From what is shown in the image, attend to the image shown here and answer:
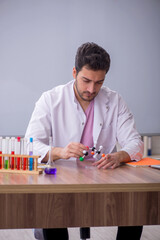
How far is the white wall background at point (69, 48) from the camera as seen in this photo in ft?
12.9

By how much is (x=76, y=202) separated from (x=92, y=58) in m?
0.95

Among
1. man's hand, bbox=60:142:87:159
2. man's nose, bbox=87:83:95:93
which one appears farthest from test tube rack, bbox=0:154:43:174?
man's nose, bbox=87:83:95:93

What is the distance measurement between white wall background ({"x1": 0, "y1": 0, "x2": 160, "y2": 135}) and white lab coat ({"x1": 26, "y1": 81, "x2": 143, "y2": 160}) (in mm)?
1730

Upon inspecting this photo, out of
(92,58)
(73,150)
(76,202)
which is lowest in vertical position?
(76,202)

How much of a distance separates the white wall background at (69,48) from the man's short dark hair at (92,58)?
6.50ft

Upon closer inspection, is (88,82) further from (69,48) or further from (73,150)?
(69,48)

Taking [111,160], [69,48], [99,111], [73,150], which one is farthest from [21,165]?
[69,48]

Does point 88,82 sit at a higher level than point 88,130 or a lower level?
higher

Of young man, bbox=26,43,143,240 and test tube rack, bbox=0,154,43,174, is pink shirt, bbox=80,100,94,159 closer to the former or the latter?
young man, bbox=26,43,143,240

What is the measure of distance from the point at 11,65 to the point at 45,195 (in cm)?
280

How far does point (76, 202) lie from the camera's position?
1.39 m

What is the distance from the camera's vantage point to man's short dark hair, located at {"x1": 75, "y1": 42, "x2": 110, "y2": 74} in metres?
2.04

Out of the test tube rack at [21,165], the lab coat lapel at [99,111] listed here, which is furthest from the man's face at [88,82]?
the test tube rack at [21,165]

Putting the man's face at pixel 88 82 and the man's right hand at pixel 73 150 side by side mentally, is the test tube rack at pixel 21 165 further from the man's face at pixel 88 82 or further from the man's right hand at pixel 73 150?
the man's face at pixel 88 82
